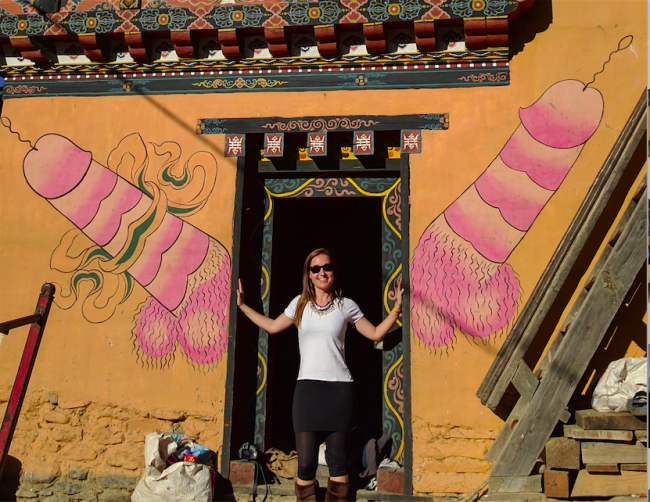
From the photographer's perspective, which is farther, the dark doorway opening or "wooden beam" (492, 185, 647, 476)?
the dark doorway opening

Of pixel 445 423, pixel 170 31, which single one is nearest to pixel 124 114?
pixel 170 31

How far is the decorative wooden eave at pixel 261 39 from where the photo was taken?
A: 5.36m

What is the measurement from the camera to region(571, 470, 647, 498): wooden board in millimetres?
4129

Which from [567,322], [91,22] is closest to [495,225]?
[567,322]

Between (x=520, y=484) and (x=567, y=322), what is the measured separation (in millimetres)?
1224

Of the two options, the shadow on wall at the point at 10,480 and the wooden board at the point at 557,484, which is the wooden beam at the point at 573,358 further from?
the shadow on wall at the point at 10,480

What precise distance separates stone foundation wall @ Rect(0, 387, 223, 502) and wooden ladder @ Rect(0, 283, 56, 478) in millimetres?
1769

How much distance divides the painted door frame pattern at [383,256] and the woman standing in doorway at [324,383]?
2.67ft

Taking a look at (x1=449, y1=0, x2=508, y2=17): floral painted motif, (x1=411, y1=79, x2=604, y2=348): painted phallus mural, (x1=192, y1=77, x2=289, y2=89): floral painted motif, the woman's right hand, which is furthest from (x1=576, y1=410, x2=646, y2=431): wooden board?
(x1=192, y1=77, x2=289, y2=89): floral painted motif

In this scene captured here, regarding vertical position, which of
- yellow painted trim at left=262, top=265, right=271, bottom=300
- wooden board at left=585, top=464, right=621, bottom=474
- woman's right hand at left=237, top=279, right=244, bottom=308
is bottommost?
wooden board at left=585, top=464, right=621, bottom=474

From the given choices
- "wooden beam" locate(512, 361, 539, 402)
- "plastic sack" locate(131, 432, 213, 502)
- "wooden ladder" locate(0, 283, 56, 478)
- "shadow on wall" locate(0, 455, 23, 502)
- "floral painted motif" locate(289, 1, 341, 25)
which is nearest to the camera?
"wooden ladder" locate(0, 283, 56, 478)

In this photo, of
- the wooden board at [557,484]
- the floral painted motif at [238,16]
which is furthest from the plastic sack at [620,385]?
the floral painted motif at [238,16]

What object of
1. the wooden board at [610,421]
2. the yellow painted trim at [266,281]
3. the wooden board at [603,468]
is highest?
the yellow painted trim at [266,281]

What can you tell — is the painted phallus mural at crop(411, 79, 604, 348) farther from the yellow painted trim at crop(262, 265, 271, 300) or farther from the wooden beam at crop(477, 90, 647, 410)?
the yellow painted trim at crop(262, 265, 271, 300)
